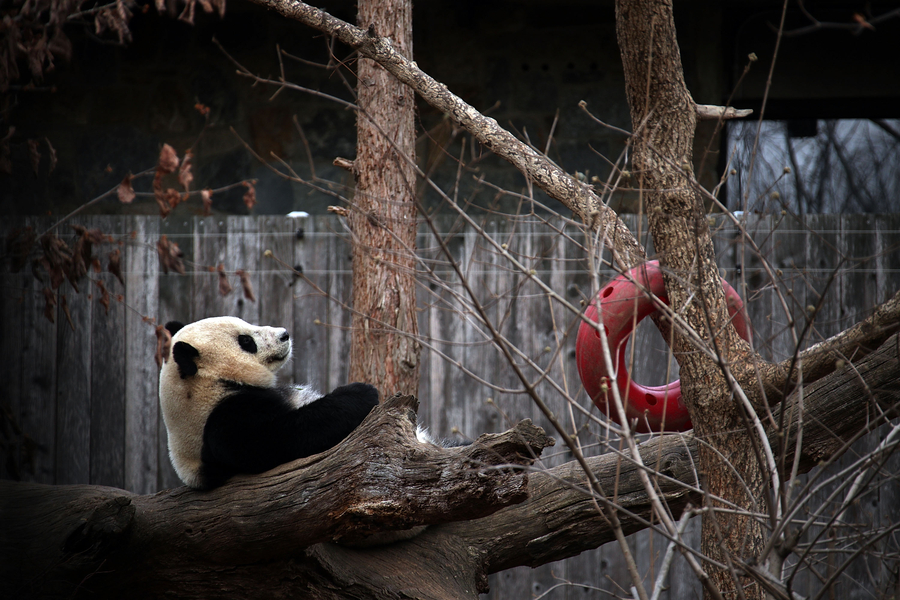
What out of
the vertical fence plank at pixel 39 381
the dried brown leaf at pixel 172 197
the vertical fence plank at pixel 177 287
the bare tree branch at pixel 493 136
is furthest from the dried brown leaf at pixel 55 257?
the vertical fence plank at pixel 39 381

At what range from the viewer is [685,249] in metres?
2.43

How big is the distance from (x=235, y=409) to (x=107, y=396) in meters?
1.90

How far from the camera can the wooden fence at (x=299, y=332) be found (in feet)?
13.3

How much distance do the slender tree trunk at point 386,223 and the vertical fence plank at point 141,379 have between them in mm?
1436

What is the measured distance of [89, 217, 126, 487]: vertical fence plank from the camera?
162 inches

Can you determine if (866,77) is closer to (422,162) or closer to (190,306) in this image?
(422,162)

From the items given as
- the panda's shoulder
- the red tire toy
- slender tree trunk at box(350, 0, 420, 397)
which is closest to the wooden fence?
slender tree trunk at box(350, 0, 420, 397)

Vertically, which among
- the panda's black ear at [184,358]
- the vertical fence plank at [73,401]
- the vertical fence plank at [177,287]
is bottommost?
the vertical fence plank at [73,401]

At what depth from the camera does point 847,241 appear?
4.14 m

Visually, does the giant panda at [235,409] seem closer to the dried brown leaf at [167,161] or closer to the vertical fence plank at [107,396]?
the dried brown leaf at [167,161]

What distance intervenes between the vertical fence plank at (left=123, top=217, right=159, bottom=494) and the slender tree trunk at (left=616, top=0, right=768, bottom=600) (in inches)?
111

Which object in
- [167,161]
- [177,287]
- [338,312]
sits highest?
[167,161]

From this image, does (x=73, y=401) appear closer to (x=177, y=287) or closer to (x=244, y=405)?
(x=177, y=287)

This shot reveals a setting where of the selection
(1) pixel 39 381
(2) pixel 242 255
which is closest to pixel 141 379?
(1) pixel 39 381
